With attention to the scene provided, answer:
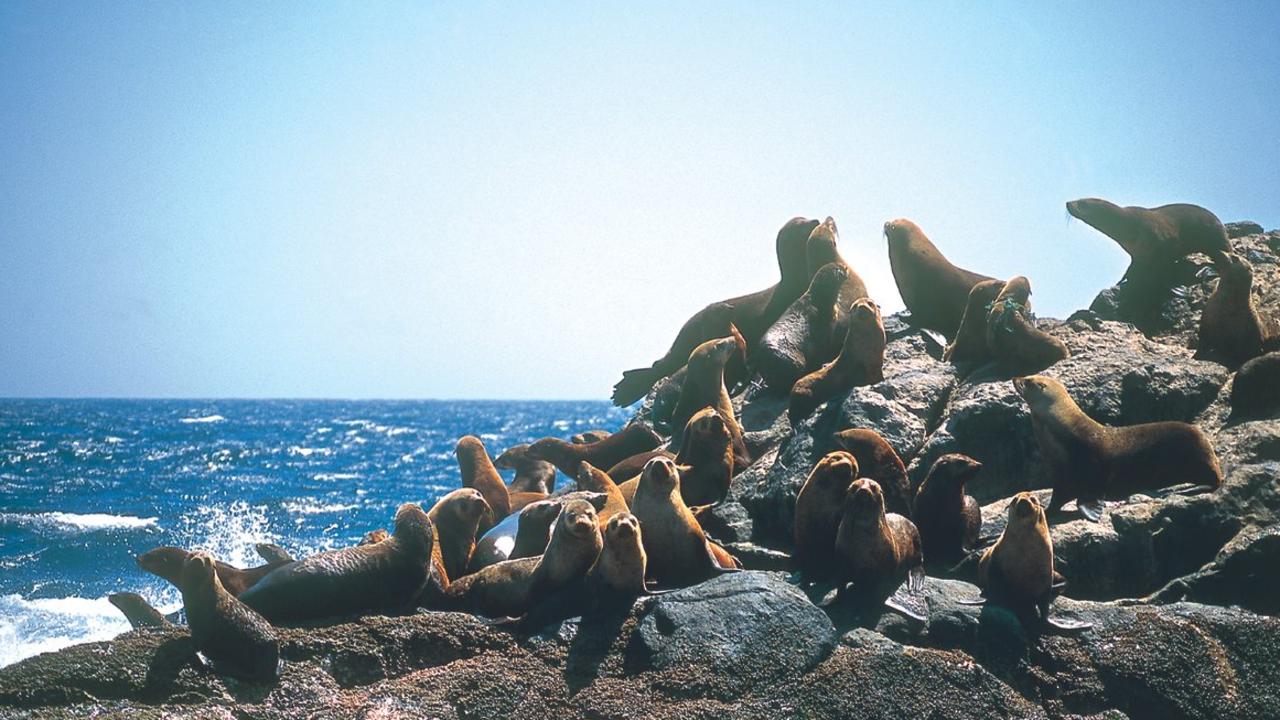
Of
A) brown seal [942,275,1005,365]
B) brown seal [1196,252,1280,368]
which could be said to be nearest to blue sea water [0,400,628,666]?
brown seal [942,275,1005,365]

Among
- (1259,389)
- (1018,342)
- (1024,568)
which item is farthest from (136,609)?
(1259,389)

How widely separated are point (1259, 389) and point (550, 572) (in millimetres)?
6042

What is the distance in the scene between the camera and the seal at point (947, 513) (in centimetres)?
714

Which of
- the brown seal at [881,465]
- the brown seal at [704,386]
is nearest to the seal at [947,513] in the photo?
the brown seal at [881,465]

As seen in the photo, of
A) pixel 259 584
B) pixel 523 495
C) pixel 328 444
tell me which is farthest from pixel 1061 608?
pixel 328 444

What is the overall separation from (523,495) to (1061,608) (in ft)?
19.4

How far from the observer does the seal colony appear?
19.9 ft

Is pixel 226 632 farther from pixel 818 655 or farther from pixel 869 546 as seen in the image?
pixel 869 546

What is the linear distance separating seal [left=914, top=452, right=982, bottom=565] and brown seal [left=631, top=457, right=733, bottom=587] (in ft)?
5.21

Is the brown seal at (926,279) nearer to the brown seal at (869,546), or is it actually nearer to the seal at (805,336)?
the seal at (805,336)

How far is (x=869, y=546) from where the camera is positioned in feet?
20.3

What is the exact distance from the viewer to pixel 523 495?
1050 cm

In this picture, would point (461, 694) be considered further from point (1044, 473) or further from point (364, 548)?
point (1044, 473)

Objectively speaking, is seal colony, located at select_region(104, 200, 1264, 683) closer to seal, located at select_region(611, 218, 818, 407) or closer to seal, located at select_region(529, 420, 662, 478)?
seal, located at select_region(529, 420, 662, 478)
